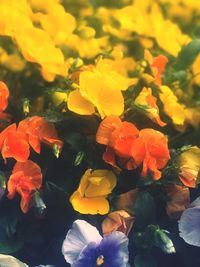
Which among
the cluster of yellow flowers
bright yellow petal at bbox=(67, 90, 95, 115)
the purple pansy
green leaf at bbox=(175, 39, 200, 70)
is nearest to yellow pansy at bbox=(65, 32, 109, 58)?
the cluster of yellow flowers

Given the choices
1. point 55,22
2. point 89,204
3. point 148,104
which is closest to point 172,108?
point 148,104

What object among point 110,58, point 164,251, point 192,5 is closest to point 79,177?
point 164,251

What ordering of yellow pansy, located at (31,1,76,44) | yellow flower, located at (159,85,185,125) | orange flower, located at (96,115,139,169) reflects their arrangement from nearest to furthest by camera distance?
orange flower, located at (96,115,139,169) < yellow flower, located at (159,85,185,125) < yellow pansy, located at (31,1,76,44)

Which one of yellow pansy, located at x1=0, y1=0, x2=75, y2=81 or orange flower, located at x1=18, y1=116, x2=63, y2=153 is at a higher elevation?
yellow pansy, located at x1=0, y1=0, x2=75, y2=81

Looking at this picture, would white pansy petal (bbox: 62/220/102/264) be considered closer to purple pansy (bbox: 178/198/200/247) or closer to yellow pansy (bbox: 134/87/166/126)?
purple pansy (bbox: 178/198/200/247)

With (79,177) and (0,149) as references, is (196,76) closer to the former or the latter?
(79,177)

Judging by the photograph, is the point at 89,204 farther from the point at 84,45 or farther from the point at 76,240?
the point at 84,45

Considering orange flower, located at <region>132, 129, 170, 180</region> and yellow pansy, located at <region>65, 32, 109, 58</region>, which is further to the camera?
yellow pansy, located at <region>65, 32, 109, 58</region>
